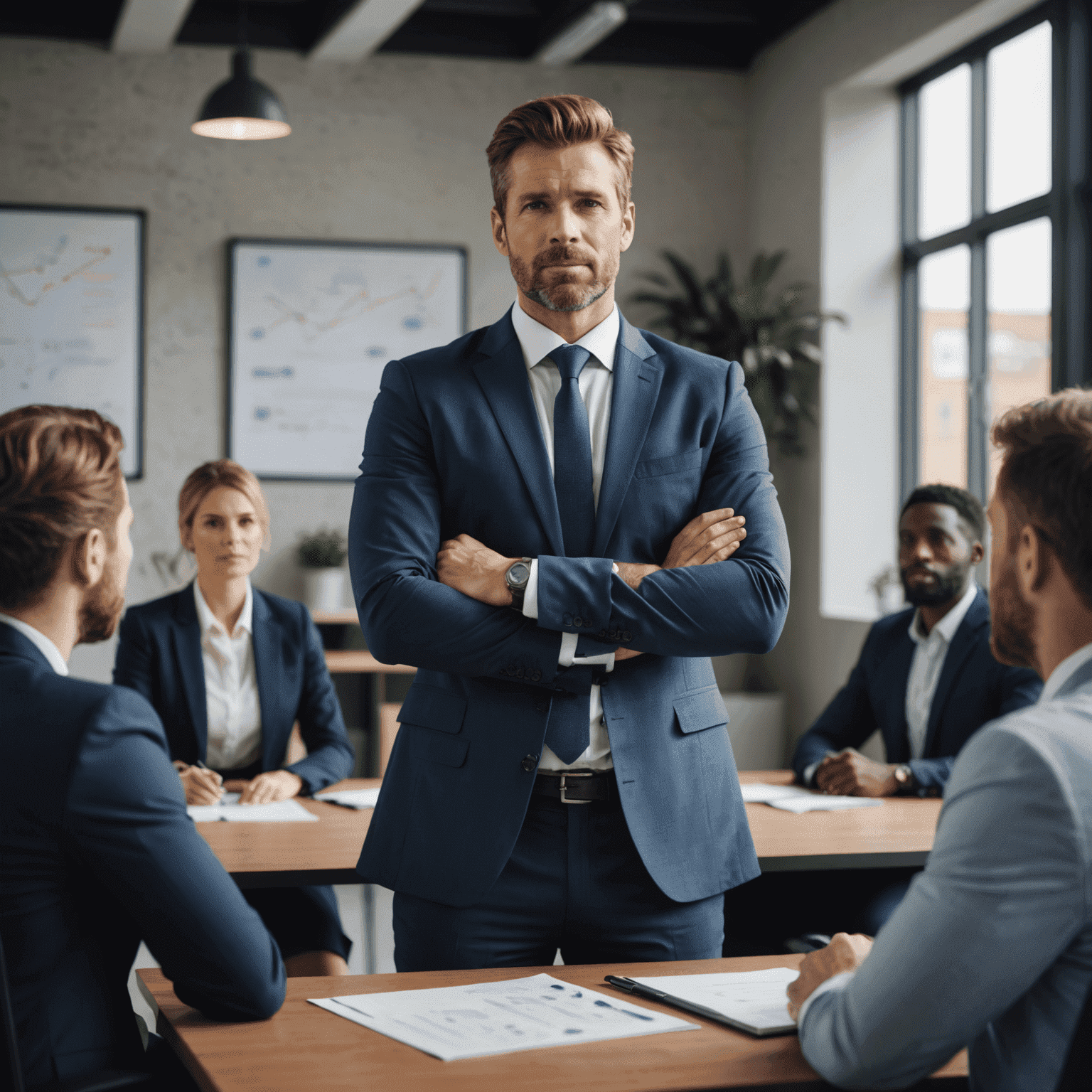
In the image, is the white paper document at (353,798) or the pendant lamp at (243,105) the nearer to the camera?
the white paper document at (353,798)

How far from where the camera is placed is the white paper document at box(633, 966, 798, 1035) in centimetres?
142

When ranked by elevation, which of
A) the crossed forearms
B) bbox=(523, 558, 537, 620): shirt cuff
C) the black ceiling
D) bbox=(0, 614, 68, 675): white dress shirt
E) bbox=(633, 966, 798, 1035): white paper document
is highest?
the black ceiling

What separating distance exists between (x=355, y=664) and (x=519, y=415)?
400cm

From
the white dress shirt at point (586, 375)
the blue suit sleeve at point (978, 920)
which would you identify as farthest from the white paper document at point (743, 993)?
the white dress shirt at point (586, 375)

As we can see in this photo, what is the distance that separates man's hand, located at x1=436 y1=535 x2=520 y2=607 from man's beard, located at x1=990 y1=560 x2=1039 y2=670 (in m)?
0.67

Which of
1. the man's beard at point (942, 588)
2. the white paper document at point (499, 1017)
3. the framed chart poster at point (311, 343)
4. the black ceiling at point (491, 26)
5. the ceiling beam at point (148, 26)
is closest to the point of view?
the white paper document at point (499, 1017)

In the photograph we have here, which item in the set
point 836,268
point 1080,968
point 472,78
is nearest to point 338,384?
point 472,78

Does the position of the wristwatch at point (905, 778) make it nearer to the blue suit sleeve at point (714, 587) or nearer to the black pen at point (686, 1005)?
the blue suit sleeve at point (714, 587)

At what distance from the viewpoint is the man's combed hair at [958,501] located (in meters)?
3.51

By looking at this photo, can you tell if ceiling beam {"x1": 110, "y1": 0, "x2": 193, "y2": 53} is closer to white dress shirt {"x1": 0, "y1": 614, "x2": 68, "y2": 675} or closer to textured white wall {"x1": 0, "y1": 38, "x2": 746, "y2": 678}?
textured white wall {"x1": 0, "y1": 38, "x2": 746, "y2": 678}

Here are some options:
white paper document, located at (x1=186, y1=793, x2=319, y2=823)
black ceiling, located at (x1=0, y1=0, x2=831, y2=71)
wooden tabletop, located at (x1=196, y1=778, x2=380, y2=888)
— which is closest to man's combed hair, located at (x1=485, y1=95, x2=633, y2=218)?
wooden tabletop, located at (x1=196, y1=778, x2=380, y2=888)

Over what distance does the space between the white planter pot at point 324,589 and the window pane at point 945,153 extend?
10.2 feet

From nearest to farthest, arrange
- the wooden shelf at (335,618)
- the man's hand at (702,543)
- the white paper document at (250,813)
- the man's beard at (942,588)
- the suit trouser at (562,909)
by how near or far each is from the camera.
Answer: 1. the suit trouser at (562,909)
2. the man's hand at (702,543)
3. the white paper document at (250,813)
4. the man's beard at (942,588)
5. the wooden shelf at (335,618)

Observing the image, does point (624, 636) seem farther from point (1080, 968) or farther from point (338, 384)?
point (338, 384)
